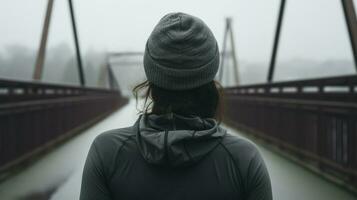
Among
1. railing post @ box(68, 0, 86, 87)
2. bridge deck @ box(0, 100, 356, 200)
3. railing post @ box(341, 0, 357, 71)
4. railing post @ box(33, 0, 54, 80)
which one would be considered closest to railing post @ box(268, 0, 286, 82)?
railing post @ box(341, 0, 357, 71)

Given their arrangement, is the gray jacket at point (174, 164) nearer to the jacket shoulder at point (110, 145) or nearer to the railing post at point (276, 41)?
the jacket shoulder at point (110, 145)

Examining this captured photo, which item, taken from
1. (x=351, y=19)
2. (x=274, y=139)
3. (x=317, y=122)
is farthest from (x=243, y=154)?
(x=274, y=139)

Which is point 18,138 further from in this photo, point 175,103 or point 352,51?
point 175,103

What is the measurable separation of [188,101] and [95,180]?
0.94ft

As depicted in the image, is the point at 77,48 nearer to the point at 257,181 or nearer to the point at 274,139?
the point at 274,139

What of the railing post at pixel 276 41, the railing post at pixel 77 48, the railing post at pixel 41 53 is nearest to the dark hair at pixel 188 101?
the railing post at pixel 276 41

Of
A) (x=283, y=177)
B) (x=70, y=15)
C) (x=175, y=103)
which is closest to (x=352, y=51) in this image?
(x=283, y=177)

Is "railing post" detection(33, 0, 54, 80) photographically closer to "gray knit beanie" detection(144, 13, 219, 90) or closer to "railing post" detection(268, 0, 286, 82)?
"railing post" detection(268, 0, 286, 82)

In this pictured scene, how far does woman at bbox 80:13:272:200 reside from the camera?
138 cm

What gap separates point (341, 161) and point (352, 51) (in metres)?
2.48

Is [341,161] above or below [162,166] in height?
below

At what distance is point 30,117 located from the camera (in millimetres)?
8227

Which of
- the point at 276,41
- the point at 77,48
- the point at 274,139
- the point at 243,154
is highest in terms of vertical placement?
the point at 243,154

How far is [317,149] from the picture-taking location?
754cm
